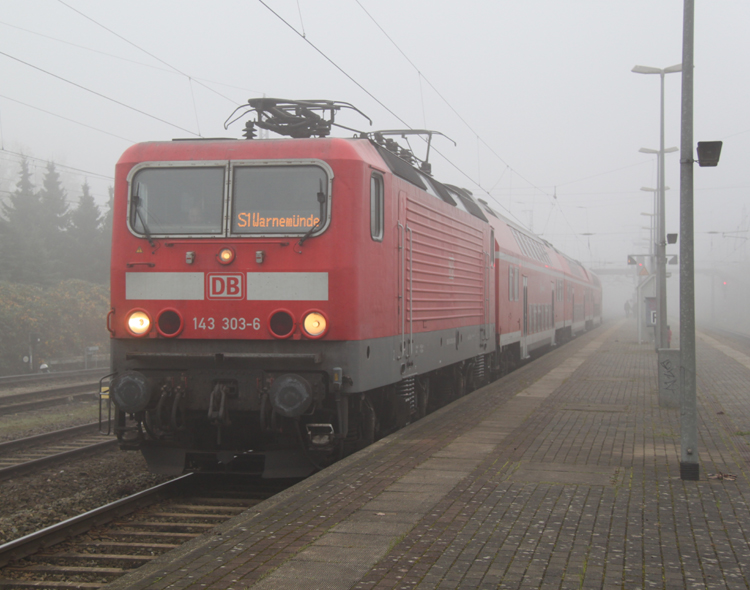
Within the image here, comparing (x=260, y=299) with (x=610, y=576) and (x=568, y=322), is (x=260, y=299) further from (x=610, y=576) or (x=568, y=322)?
(x=568, y=322)

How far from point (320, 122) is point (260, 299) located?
2971mm

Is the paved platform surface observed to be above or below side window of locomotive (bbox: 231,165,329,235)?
below

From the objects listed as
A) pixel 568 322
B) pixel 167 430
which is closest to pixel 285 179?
pixel 167 430

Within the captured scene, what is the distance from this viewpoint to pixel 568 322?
30.3 metres

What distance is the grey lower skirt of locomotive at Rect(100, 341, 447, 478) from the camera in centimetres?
716

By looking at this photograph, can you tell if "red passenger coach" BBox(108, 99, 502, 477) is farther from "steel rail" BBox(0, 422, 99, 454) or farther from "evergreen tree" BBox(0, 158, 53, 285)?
"evergreen tree" BBox(0, 158, 53, 285)

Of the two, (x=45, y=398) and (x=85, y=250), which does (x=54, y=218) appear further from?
(x=45, y=398)

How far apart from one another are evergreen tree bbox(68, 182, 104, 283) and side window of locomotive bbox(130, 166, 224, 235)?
2947 cm

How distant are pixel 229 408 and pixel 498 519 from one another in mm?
2842

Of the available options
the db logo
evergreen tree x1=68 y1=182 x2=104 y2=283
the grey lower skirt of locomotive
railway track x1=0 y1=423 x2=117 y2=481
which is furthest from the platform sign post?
evergreen tree x1=68 y1=182 x2=104 y2=283

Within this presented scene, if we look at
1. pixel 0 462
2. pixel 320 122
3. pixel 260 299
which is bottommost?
pixel 0 462

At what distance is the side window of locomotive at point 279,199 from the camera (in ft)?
24.4

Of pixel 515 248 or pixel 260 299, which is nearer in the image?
pixel 260 299

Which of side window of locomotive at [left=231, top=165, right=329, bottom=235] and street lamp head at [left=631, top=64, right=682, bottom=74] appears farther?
street lamp head at [left=631, top=64, right=682, bottom=74]
